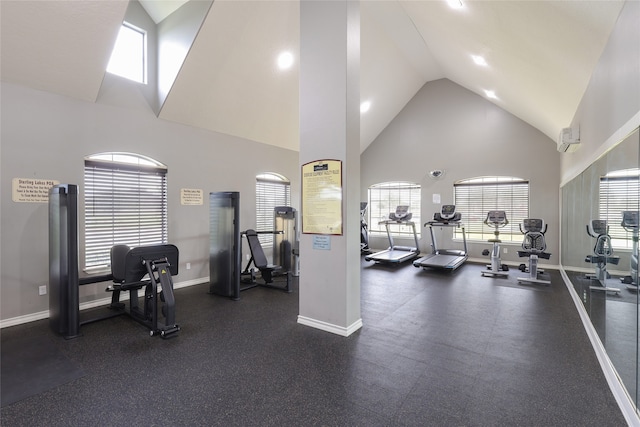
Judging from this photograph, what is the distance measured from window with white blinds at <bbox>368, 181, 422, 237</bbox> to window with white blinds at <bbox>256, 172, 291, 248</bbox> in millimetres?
3323

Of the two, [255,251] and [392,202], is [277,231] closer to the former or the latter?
[255,251]

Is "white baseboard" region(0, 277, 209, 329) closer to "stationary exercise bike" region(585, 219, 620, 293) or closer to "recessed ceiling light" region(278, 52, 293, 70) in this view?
"recessed ceiling light" region(278, 52, 293, 70)

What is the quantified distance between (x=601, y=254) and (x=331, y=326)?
8.89 feet

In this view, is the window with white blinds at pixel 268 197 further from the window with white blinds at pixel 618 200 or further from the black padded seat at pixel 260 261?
the window with white blinds at pixel 618 200

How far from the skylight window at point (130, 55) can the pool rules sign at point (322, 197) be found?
343cm

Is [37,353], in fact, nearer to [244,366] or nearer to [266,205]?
[244,366]

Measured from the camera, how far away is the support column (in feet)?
10.9

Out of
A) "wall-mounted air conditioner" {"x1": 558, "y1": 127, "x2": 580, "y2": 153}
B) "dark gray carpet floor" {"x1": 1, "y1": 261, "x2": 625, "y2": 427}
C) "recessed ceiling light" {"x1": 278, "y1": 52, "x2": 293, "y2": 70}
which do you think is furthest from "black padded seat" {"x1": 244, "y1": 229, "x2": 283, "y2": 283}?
"wall-mounted air conditioner" {"x1": 558, "y1": 127, "x2": 580, "y2": 153}

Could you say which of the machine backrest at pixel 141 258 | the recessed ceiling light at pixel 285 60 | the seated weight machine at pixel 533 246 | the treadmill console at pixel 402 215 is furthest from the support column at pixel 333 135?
the treadmill console at pixel 402 215

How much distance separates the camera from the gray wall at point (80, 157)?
3643 mm

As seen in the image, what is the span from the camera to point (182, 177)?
5.32 m

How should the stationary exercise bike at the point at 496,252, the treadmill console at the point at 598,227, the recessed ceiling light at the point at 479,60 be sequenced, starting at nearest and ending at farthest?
the treadmill console at the point at 598,227 → the recessed ceiling light at the point at 479,60 → the stationary exercise bike at the point at 496,252

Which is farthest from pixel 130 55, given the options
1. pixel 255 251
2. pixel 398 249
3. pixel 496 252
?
pixel 496 252

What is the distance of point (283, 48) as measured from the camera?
4930 millimetres
